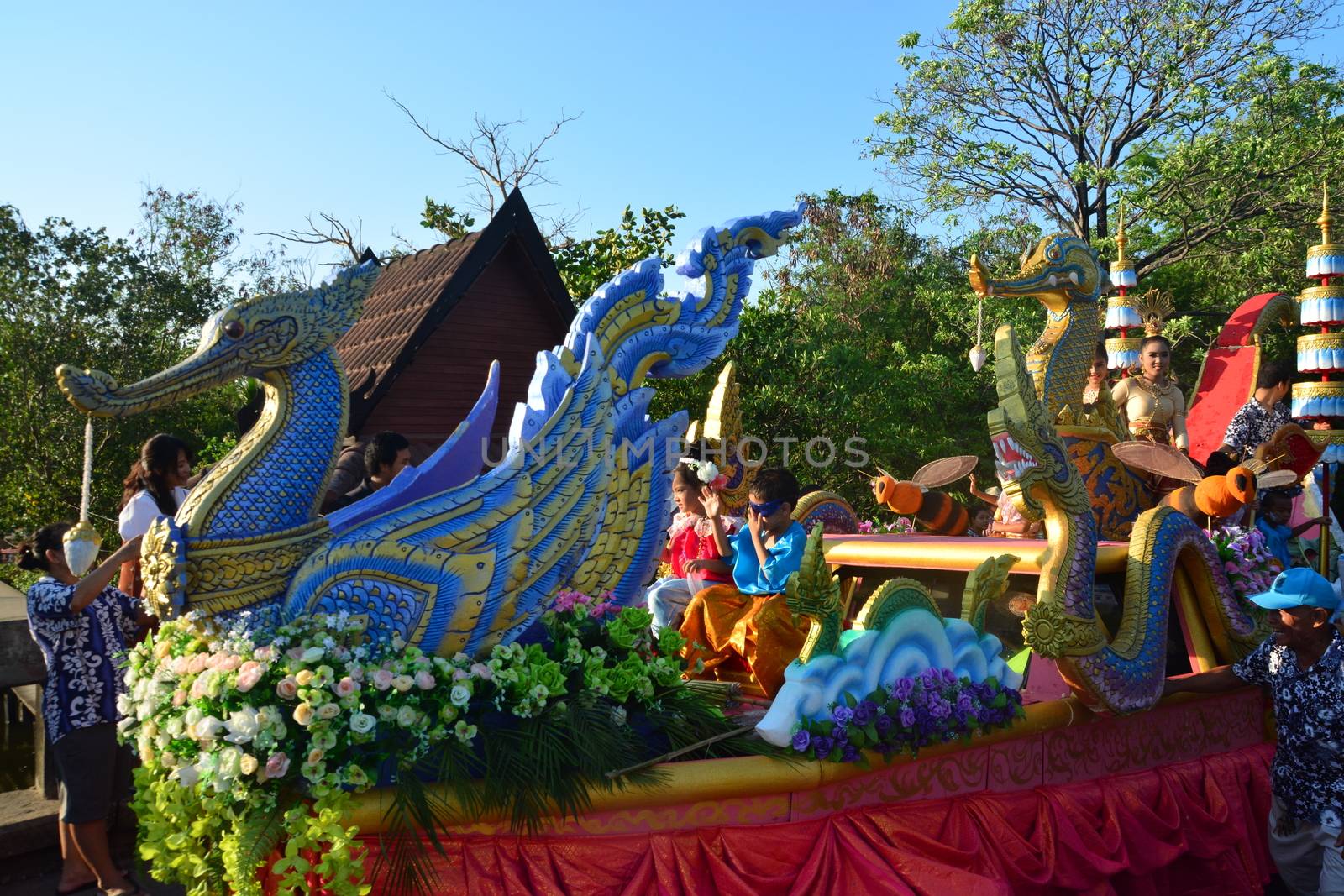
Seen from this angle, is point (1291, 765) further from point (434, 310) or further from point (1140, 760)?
point (434, 310)

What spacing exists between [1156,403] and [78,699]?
538 centimetres

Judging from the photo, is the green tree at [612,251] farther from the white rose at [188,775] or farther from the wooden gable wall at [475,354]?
the white rose at [188,775]

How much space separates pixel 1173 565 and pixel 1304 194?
1154cm

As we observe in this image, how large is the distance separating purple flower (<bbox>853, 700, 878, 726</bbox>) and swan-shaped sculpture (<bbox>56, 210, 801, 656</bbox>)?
0.84 m

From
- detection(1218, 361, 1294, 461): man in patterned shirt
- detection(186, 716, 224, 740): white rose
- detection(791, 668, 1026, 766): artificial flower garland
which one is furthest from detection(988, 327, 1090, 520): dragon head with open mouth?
detection(1218, 361, 1294, 461): man in patterned shirt

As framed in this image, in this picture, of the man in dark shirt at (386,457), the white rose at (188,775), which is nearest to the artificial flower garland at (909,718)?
the white rose at (188,775)

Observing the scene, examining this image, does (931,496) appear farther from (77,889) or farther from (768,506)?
(77,889)

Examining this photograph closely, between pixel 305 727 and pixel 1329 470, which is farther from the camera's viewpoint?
pixel 1329 470

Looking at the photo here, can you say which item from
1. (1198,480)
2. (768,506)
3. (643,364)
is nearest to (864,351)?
(1198,480)

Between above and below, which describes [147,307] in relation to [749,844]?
above

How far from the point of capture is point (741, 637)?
4.00 meters

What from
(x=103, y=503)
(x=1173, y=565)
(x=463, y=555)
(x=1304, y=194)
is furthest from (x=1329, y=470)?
(x=103, y=503)

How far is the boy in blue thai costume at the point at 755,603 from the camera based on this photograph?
3.82 m

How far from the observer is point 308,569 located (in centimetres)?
280
